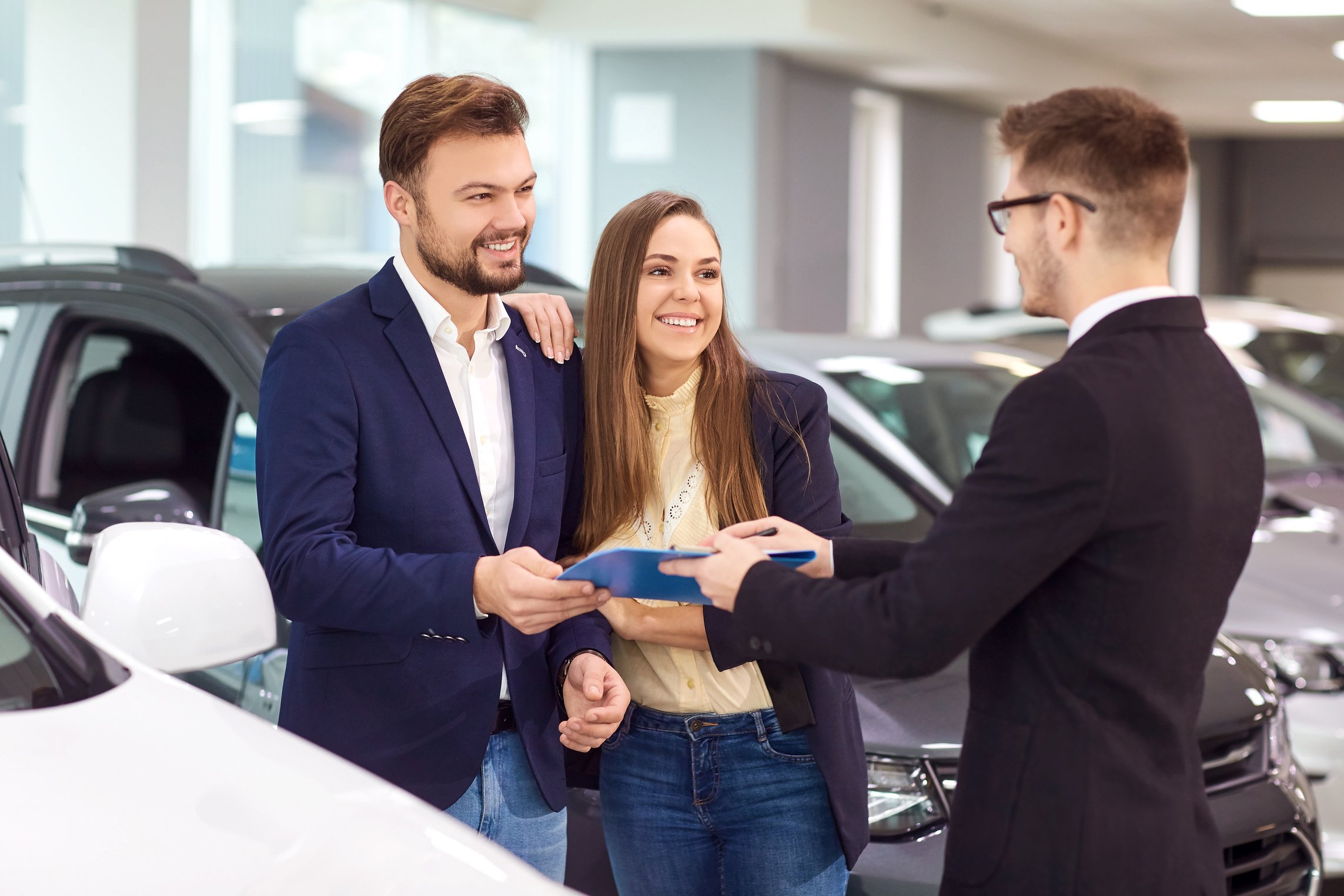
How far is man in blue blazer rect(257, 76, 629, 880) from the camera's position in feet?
5.78

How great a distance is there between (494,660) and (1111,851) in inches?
32.5

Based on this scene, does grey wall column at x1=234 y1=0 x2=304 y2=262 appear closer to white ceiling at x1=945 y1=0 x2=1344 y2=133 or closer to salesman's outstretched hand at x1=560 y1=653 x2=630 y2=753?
white ceiling at x1=945 y1=0 x2=1344 y2=133

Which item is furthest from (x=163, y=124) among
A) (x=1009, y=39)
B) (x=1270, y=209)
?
(x=1270, y=209)

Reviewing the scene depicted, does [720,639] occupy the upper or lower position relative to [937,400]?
lower

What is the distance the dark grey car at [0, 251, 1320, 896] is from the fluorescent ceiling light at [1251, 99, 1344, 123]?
13379mm

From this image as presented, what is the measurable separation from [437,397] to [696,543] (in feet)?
1.34

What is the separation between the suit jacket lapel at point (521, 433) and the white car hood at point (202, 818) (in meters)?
0.55

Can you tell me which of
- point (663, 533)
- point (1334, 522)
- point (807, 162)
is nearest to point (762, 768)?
point (663, 533)

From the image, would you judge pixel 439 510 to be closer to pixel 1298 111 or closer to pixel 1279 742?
pixel 1279 742

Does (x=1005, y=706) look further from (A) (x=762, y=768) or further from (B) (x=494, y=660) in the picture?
(B) (x=494, y=660)

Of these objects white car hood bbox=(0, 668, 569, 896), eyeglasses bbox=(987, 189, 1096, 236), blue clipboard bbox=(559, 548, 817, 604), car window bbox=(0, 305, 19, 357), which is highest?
eyeglasses bbox=(987, 189, 1096, 236)

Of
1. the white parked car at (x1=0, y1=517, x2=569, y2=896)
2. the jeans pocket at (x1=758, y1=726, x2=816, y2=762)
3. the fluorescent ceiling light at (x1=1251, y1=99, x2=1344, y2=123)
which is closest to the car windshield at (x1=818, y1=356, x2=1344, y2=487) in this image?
the jeans pocket at (x1=758, y1=726, x2=816, y2=762)

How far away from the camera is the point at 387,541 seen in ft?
6.08

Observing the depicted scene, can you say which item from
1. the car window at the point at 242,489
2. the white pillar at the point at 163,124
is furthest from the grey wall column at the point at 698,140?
the car window at the point at 242,489
